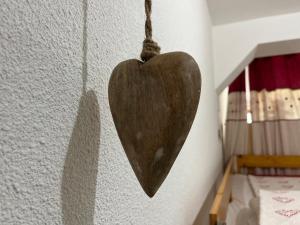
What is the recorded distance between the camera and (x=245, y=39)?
87.7 inches

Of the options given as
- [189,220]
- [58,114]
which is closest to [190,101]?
[58,114]

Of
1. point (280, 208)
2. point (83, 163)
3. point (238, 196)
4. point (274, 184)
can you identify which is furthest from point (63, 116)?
point (274, 184)

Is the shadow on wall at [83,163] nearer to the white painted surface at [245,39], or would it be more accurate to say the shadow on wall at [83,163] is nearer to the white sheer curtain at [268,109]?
the white painted surface at [245,39]

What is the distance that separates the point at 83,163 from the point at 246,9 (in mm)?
2040

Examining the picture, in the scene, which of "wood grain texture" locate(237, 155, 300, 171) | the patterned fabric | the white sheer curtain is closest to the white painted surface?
the white sheer curtain

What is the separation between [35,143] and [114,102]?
101mm

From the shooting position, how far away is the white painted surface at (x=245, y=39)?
215 centimetres

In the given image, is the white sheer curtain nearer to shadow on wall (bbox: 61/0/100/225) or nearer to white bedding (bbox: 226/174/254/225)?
white bedding (bbox: 226/174/254/225)

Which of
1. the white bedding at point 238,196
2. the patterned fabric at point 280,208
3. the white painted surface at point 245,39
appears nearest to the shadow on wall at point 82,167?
the patterned fabric at point 280,208

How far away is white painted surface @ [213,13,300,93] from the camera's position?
2152mm

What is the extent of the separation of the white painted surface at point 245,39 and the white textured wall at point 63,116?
71.0 inches

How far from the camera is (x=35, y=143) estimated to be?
0.27 meters

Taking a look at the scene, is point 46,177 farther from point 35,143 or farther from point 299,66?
point 299,66

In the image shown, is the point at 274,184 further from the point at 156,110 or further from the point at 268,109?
the point at 156,110
